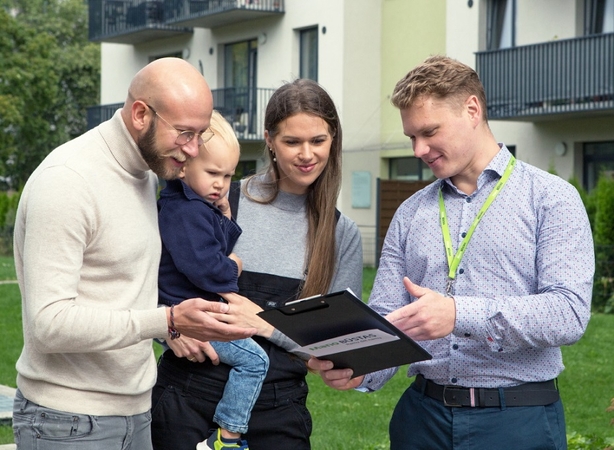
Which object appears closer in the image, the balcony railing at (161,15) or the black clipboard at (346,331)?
the black clipboard at (346,331)

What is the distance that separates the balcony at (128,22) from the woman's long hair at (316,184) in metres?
26.1

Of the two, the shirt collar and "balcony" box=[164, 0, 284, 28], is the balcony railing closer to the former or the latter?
"balcony" box=[164, 0, 284, 28]

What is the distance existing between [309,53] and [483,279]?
2328 centimetres

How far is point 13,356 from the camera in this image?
11227mm

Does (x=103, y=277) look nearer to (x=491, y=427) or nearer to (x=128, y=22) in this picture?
(x=491, y=427)

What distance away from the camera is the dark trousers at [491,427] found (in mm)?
3439

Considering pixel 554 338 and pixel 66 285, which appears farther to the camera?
pixel 554 338

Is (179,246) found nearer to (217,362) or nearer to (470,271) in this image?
(217,362)

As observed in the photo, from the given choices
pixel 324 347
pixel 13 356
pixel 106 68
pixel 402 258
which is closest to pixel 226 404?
pixel 324 347

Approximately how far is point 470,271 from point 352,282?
71 centimetres

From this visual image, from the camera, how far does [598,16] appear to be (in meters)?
19.5

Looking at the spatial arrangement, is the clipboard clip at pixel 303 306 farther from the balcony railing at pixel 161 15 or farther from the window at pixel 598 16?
the balcony railing at pixel 161 15

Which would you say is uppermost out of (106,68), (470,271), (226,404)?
(106,68)

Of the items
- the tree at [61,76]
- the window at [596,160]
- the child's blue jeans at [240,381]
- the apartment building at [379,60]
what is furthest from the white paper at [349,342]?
Result: the tree at [61,76]
